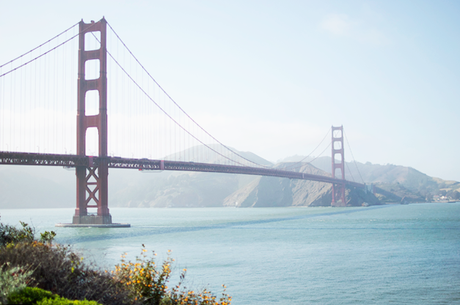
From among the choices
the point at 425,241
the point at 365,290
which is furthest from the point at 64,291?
the point at 425,241

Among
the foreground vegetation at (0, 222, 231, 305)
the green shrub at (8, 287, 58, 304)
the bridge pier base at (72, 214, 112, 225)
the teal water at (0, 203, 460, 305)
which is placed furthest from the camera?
the bridge pier base at (72, 214, 112, 225)

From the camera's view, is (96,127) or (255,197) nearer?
(96,127)

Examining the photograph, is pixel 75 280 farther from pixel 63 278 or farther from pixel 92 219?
pixel 92 219

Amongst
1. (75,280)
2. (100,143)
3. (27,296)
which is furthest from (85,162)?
(27,296)

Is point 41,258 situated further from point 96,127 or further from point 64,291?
point 96,127

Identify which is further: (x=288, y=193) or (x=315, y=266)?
Result: (x=288, y=193)

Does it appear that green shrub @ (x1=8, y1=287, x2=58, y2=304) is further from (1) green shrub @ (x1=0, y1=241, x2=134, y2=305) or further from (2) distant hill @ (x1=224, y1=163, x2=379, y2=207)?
(2) distant hill @ (x1=224, y1=163, x2=379, y2=207)

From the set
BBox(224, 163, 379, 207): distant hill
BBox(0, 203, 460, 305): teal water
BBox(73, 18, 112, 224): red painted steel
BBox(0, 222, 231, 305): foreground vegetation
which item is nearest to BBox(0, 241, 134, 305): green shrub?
BBox(0, 222, 231, 305): foreground vegetation

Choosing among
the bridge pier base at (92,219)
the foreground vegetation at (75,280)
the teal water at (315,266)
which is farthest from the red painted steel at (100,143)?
the foreground vegetation at (75,280)
